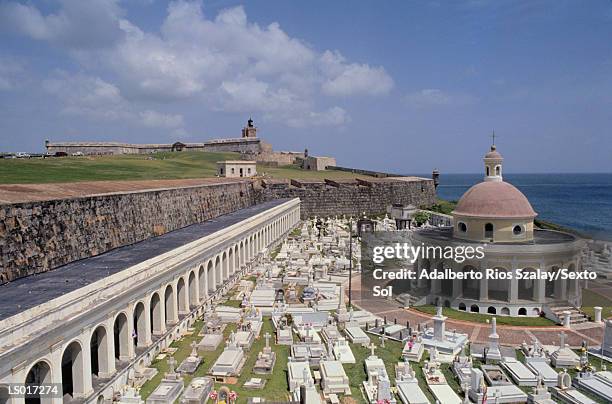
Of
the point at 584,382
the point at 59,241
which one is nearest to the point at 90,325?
the point at 59,241

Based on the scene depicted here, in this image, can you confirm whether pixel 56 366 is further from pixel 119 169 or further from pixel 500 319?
pixel 119 169

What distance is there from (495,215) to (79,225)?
57.0ft

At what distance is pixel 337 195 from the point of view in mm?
62594

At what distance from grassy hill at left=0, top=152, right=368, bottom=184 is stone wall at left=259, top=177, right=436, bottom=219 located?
9.48 meters

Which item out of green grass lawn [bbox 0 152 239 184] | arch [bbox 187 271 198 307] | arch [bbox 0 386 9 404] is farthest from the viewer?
green grass lawn [bbox 0 152 239 184]

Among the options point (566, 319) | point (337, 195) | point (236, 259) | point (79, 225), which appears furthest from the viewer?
point (337, 195)

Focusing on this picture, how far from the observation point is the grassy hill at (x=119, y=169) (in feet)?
131

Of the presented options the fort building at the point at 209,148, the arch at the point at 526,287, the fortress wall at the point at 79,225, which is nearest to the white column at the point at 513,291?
the arch at the point at 526,287

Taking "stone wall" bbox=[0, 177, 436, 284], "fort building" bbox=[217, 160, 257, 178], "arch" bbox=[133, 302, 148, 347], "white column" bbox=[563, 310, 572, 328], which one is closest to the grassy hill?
"fort building" bbox=[217, 160, 257, 178]

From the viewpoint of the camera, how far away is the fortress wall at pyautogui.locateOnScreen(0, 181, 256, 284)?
51.6ft

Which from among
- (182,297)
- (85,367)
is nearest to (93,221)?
(182,297)

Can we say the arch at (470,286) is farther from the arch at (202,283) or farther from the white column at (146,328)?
the white column at (146,328)

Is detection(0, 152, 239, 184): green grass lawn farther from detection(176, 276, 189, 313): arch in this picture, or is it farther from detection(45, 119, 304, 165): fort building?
detection(176, 276, 189, 313): arch

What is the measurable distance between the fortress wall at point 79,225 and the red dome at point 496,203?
604 inches
